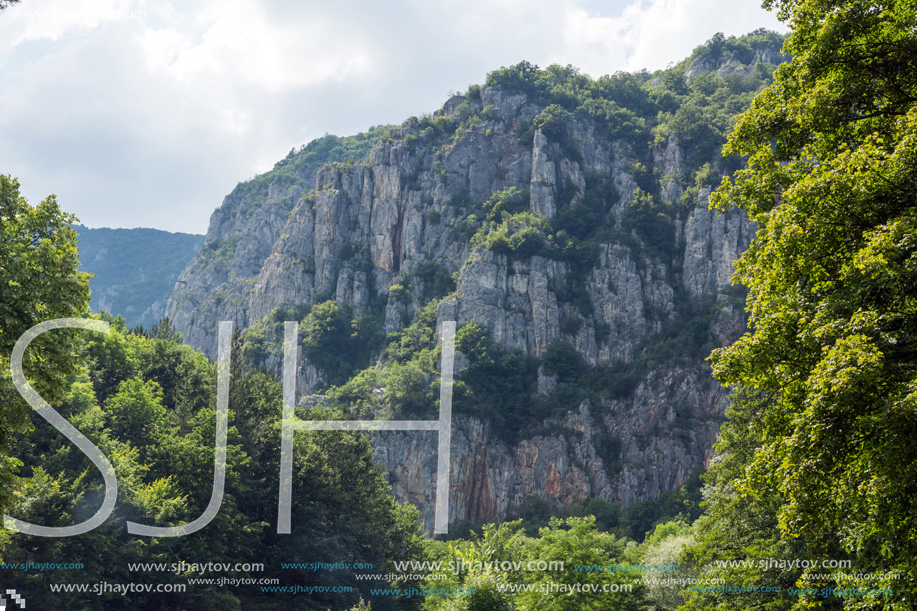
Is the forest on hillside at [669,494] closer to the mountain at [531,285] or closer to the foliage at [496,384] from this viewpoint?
the mountain at [531,285]

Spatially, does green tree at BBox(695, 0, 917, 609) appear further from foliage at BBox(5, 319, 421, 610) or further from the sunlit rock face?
the sunlit rock face

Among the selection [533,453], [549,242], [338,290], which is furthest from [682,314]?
[338,290]

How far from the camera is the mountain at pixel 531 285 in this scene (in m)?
89.8

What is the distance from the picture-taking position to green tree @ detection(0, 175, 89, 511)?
1374cm

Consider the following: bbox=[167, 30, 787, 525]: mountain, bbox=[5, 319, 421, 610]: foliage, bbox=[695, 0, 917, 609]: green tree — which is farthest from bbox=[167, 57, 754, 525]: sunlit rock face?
bbox=[695, 0, 917, 609]: green tree

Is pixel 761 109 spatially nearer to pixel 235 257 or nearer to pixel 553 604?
pixel 553 604

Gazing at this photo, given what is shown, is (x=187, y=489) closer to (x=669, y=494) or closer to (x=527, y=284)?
(x=669, y=494)

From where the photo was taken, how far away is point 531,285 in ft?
333

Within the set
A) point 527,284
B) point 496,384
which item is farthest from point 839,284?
point 527,284

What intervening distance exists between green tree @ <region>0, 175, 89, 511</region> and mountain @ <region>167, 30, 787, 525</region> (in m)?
68.7

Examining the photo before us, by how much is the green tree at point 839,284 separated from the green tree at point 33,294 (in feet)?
42.8

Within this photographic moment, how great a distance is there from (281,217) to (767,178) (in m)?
150

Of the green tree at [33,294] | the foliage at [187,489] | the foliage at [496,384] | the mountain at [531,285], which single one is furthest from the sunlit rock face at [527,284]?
the green tree at [33,294]

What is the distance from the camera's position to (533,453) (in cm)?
9075
